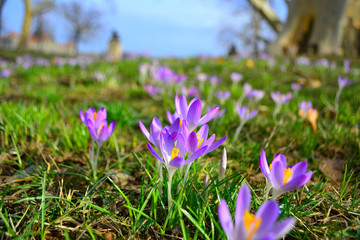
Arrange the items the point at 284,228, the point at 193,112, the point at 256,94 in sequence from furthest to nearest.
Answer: the point at 256,94, the point at 193,112, the point at 284,228

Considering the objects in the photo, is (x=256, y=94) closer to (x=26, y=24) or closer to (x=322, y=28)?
(x=322, y=28)

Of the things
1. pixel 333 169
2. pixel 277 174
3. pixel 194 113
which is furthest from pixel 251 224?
pixel 333 169

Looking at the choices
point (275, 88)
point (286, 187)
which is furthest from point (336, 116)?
point (286, 187)

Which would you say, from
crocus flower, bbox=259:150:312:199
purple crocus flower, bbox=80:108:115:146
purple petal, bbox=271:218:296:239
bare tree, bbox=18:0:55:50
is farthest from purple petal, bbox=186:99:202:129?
bare tree, bbox=18:0:55:50

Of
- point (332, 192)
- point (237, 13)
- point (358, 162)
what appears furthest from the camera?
point (237, 13)

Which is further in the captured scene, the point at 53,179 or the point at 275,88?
the point at 275,88

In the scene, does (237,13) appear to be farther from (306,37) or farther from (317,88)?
(317,88)

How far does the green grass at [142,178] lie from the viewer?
3.58ft

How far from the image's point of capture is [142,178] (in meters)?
1.24

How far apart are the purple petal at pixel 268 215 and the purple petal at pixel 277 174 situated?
194 mm

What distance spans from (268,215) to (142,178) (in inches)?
27.1

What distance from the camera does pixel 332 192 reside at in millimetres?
1371

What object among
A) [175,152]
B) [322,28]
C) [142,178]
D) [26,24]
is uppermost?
[26,24]

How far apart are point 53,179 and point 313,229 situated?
52.7 inches
